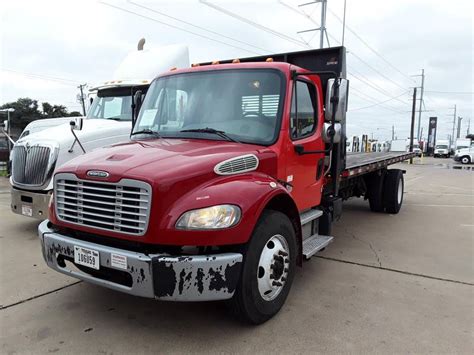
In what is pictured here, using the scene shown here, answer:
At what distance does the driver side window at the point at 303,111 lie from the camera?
400 cm

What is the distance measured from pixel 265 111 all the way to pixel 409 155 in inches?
343

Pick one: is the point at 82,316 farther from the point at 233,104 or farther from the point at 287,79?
the point at 287,79

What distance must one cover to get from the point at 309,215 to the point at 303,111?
120 cm

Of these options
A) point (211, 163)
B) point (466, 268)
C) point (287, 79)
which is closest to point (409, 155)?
point (466, 268)

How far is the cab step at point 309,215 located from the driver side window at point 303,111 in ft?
2.98

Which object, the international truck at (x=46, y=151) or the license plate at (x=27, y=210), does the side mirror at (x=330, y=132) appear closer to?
the international truck at (x=46, y=151)

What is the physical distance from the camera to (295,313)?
3.62 metres

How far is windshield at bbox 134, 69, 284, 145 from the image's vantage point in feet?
12.6

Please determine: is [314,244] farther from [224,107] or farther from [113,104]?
[113,104]

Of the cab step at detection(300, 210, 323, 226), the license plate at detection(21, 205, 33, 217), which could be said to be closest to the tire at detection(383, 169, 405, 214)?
the cab step at detection(300, 210, 323, 226)

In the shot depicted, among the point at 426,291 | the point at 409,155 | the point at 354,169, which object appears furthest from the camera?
the point at 409,155

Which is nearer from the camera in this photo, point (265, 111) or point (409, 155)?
point (265, 111)

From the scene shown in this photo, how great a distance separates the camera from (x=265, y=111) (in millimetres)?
3857

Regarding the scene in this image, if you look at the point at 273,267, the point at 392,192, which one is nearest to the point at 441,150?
the point at 392,192
